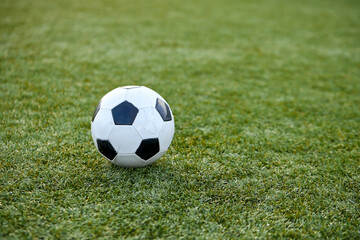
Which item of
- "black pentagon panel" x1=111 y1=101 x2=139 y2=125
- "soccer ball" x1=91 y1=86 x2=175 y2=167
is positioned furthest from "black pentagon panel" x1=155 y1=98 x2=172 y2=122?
"black pentagon panel" x1=111 y1=101 x2=139 y2=125

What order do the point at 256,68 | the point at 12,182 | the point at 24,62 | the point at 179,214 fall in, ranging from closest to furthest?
the point at 179,214, the point at 12,182, the point at 24,62, the point at 256,68

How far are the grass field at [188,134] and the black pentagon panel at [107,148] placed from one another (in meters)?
0.19

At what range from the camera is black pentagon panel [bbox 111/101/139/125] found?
2.12 metres

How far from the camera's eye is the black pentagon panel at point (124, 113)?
2.12 meters

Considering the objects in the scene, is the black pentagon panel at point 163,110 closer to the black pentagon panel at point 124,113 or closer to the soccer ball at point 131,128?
the soccer ball at point 131,128

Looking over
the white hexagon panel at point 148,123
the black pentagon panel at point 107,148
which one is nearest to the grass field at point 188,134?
the black pentagon panel at point 107,148

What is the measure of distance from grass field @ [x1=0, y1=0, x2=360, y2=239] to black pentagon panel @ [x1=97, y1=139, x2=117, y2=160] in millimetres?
188

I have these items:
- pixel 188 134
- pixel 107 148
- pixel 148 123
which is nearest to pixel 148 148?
pixel 148 123

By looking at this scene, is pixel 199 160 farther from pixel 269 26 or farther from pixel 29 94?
pixel 269 26

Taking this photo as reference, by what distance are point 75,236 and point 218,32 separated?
618 centimetres

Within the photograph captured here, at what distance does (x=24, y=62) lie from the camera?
453 cm

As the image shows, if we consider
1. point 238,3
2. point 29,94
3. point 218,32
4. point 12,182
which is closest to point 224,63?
point 218,32

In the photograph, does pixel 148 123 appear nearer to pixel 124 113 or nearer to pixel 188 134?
pixel 124 113

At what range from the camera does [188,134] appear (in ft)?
9.89
